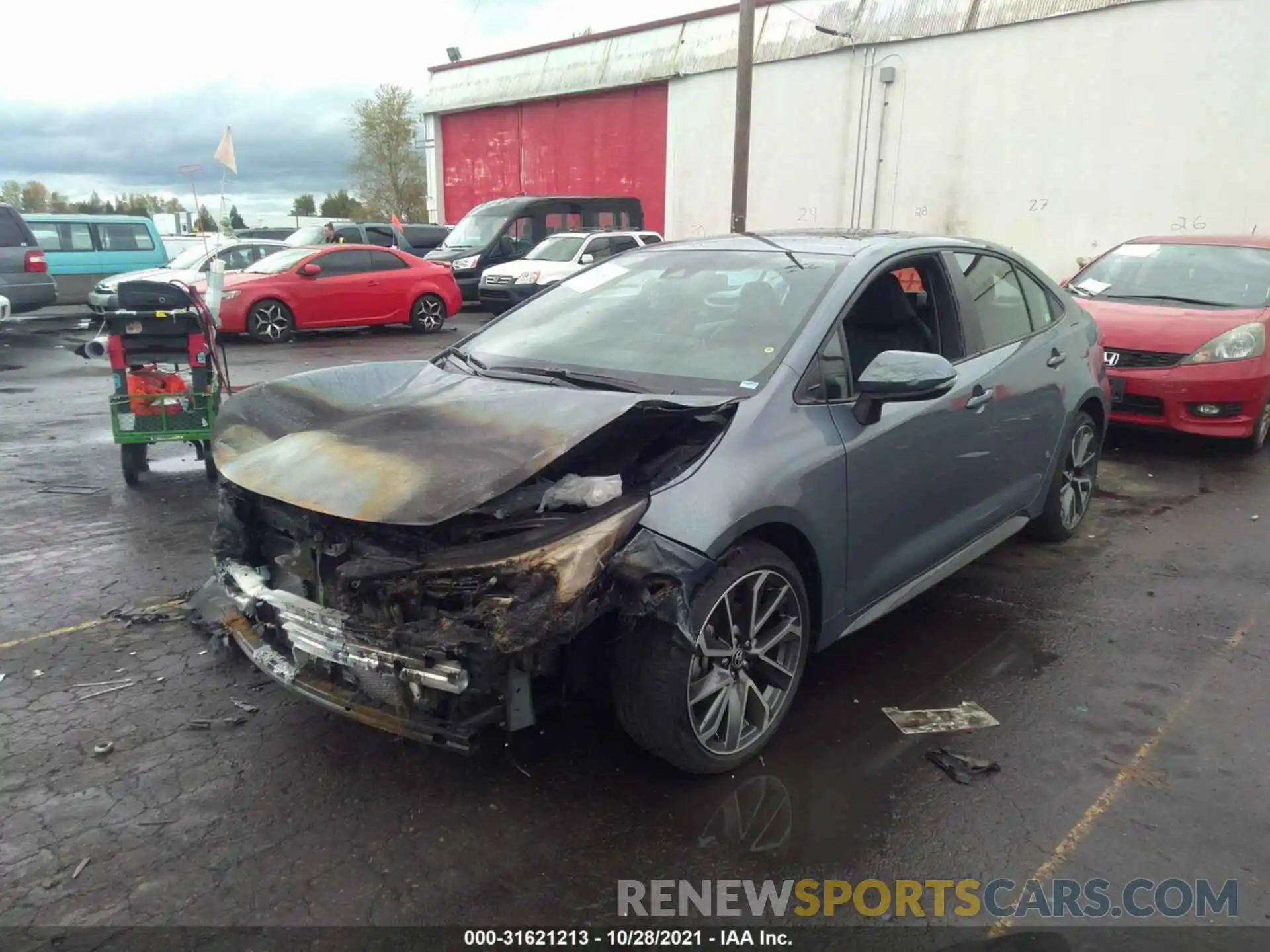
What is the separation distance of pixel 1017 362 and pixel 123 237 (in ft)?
60.5

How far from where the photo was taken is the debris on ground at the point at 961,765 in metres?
3.16

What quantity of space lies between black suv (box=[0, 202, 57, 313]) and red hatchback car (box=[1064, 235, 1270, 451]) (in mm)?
14581

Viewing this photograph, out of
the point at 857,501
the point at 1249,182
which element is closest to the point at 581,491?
the point at 857,501

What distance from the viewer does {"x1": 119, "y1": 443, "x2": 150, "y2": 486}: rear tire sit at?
6.45m

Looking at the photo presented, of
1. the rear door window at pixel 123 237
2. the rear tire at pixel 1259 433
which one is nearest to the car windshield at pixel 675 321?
the rear tire at pixel 1259 433

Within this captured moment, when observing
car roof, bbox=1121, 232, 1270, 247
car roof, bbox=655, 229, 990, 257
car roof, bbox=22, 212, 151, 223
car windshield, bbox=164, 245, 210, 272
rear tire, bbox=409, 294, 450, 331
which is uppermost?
car roof, bbox=655, 229, 990, 257

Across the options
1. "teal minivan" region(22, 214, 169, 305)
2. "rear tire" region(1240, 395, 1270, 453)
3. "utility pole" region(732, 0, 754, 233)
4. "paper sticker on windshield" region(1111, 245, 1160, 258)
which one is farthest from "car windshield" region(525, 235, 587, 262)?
"rear tire" region(1240, 395, 1270, 453)

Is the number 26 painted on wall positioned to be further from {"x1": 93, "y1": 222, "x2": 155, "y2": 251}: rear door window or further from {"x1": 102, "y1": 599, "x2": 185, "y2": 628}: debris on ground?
{"x1": 93, "y1": 222, "x2": 155, "y2": 251}: rear door window

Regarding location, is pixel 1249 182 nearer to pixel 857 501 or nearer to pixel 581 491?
pixel 857 501

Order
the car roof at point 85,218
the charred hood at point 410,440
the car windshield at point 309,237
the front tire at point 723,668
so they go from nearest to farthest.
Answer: the charred hood at point 410,440 < the front tire at point 723,668 < the car roof at point 85,218 < the car windshield at point 309,237

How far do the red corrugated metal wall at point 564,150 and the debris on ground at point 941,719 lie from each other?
A: 22.5 metres

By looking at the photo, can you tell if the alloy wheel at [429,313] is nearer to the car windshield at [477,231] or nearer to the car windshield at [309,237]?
the car windshield at [477,231]

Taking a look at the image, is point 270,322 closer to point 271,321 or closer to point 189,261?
point 271,321

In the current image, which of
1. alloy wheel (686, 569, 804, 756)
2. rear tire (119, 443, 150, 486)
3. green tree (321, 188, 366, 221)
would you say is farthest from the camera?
green tree (321, 188, 366, 221)
